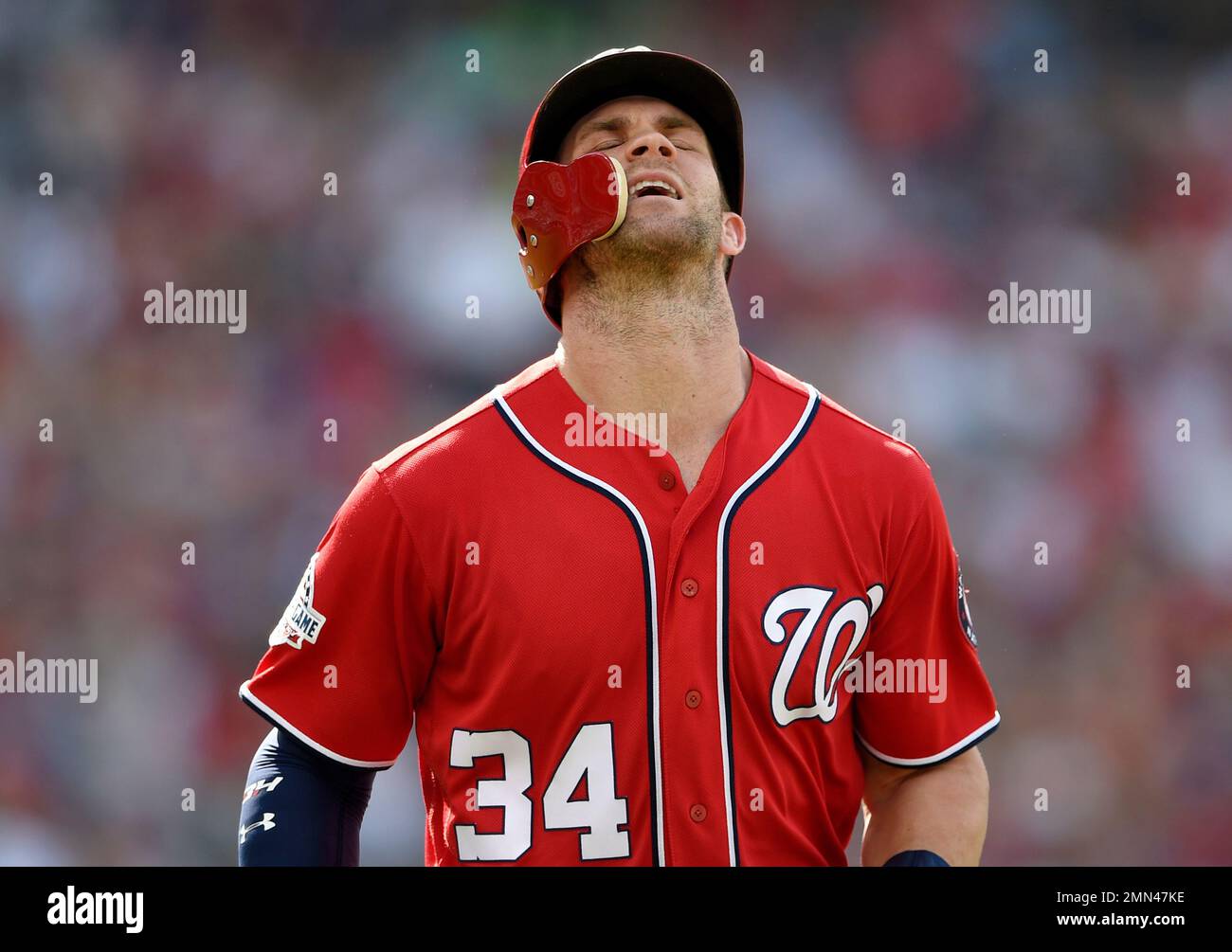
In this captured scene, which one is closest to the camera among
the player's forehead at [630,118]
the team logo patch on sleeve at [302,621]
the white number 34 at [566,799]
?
the white number 34 at [566,799]

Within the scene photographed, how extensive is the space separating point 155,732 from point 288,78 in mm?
2138

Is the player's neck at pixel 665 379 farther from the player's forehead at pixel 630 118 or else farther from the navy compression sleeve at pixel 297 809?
the navy compression sleeve at pixel 297 809

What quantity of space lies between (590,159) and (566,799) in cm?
91

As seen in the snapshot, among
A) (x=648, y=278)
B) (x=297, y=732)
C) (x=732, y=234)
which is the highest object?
(x=732, y=234)

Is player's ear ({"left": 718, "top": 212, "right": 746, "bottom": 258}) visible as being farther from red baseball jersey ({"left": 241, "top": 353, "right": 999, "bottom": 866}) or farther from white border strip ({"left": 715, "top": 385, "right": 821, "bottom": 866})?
white border strip ({"left": 715, "top": 385, "right": 821, "bottom": 866})

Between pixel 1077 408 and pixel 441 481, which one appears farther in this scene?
pixel 1077 408

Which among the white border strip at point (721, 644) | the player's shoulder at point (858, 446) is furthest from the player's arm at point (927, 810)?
the player's shoulder at point (858, 446)

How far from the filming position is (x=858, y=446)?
1.99 meters

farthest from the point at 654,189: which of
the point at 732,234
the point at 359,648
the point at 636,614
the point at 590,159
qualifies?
the point at 359,648

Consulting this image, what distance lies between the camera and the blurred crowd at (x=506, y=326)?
12.9ft

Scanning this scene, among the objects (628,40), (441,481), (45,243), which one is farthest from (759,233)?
(441,481)

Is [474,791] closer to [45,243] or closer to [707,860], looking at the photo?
[707,860]

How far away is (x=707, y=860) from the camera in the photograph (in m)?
1.76

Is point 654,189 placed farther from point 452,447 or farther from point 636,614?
point 636,614
